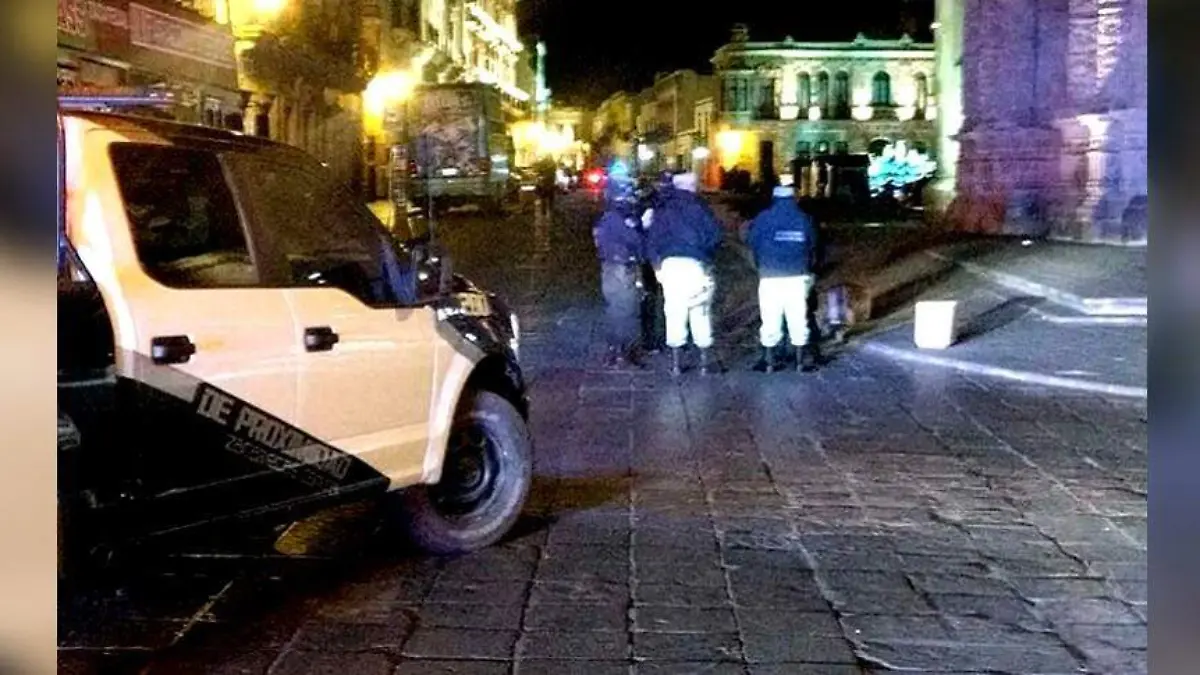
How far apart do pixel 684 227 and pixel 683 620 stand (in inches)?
294

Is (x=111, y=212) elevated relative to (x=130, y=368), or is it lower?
elevated

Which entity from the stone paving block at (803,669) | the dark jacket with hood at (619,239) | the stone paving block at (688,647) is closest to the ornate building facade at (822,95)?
the dark jacket with hood at (619,239)

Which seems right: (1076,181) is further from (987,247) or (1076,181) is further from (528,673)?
(528,673)

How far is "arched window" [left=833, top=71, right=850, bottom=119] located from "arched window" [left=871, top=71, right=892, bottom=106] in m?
1.74

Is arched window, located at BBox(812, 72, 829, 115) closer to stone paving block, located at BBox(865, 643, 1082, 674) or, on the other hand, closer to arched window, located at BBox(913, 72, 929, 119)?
arched window, located at BBox(913, 72, 929, 119)

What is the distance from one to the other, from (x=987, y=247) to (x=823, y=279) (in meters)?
5.19

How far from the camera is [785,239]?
13.7 meters

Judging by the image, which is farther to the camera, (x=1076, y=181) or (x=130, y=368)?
(x=1076, y=181)

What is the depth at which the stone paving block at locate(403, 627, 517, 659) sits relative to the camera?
5.81 metres

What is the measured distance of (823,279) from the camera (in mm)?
21703

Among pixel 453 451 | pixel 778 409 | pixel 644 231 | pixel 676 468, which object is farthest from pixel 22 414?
pixel 644 231

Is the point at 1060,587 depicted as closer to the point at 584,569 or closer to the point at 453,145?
the point at 584,569

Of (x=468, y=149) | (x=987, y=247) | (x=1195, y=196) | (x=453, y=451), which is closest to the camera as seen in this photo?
(x=1195, y=196)

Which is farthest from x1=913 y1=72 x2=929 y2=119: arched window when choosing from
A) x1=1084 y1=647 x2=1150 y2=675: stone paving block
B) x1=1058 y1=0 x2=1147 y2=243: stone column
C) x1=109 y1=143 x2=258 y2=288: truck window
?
x1=109 y1=143 x2=258 y2=288: truck window
